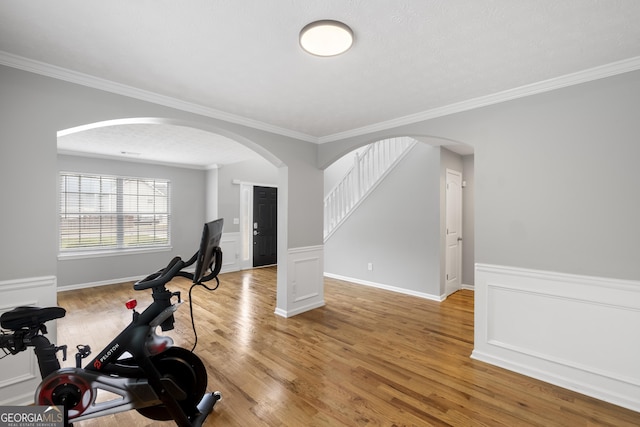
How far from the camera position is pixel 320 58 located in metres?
2.01

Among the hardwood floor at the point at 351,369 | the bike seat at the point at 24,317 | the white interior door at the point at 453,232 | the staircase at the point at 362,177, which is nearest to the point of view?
Answer: the bike seat at the point at 24,317

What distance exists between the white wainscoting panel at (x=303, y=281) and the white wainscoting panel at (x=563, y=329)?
6.96ft

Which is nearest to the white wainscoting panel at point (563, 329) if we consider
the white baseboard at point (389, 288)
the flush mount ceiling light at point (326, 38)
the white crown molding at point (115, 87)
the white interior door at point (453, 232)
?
the white baseboard at point (389, 288)

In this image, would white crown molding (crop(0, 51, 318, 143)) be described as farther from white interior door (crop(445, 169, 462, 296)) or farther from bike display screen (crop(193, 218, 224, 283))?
white interior door (crop(445, 169, 462, 296))

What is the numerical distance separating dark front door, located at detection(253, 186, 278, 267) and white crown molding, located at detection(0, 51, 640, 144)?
3.79 meters

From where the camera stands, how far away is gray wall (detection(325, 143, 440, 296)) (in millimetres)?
4516

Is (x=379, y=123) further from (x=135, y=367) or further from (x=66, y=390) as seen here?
(x=66, y=390)

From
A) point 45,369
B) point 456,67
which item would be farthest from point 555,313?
point 45,369

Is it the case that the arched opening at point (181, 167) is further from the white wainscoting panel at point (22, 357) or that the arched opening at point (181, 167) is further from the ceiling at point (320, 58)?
the white wainscoting panel at point (22, 357)

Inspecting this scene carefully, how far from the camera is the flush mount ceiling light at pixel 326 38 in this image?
163 centimetres

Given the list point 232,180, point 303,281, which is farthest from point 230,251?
point 303,281

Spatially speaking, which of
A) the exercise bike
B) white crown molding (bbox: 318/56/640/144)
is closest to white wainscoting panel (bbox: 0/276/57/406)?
the exercise bike

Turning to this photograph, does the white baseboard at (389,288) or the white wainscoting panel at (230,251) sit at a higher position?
the white wainscoting panel at (230,251)

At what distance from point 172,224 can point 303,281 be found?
3.84 meters
